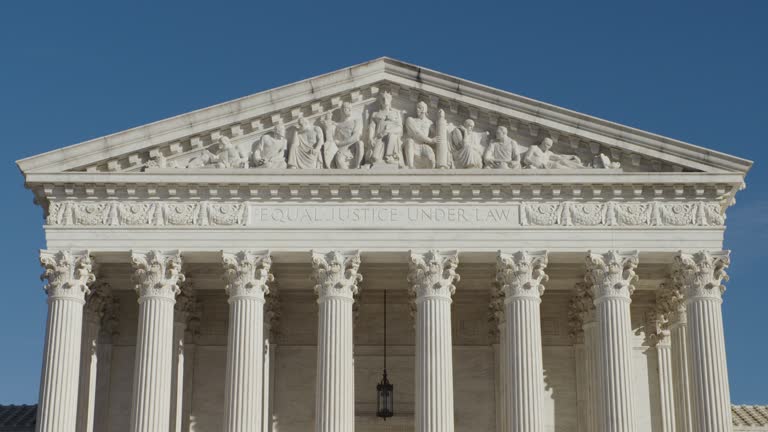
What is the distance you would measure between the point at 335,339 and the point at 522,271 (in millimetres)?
→ 6022

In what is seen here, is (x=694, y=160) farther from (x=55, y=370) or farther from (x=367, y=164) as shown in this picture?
(x=55, y=370)

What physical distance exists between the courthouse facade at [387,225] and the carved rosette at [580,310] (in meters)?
0.56

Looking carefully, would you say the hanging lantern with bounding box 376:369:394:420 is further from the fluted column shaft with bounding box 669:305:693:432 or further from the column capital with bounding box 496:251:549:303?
the fluted column shaft with bounding box 669:305:693:432

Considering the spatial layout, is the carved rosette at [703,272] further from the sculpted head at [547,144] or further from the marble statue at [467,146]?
the marble statue at [467,146]

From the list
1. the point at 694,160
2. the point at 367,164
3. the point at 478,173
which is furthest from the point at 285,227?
the point at 694,160

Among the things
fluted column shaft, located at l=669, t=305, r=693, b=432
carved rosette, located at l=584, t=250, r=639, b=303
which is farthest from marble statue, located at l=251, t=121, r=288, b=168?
fluted column shaft, located at l=669, t=305, r=693, b=432

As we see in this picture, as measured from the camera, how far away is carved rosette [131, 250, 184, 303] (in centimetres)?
3897

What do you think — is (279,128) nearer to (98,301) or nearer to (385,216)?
(385,216)

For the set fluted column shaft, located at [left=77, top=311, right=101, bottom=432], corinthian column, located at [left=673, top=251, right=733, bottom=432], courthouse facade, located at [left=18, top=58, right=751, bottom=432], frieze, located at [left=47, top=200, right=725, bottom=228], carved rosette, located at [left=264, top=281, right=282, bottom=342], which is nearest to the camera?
corinthian column, located at [left=673, top=251, right=733, bottom=432]

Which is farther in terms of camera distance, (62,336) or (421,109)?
(421,109)

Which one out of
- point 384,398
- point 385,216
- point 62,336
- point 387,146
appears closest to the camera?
point 62,336

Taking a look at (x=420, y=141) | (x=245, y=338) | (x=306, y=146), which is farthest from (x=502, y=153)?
(x=245, y=338)

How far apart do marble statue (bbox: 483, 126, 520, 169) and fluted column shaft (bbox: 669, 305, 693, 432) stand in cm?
740

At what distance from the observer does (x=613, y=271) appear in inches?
1535
